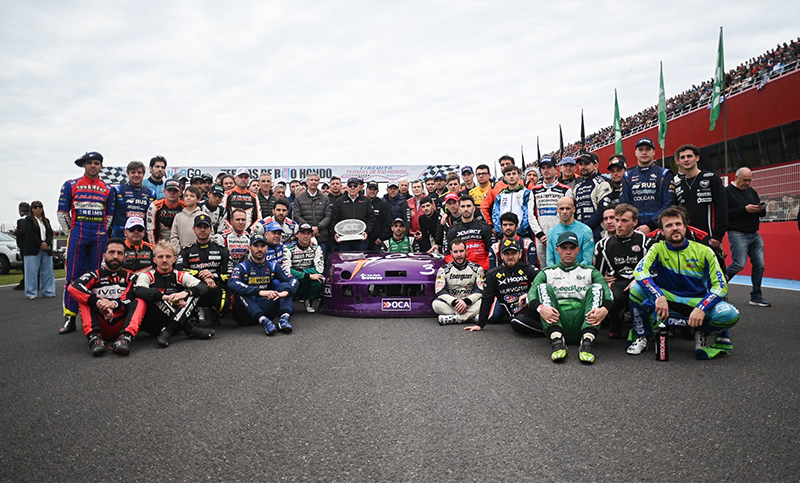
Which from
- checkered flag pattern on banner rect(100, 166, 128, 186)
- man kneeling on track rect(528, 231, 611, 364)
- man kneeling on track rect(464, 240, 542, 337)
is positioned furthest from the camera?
checkered flag pattern on banner rect(100, 166, 128, 186)

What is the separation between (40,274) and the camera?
1026 cm

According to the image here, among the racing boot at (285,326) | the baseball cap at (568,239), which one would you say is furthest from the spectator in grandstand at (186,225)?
the baseball cap at (568,239)

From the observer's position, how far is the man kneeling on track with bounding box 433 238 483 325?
6.30 metres

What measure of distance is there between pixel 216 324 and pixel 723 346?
534 centimetres

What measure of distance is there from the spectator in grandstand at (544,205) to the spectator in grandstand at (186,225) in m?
4.54

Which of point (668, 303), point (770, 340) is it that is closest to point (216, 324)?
point (668, 303)

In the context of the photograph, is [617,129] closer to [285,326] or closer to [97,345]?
[285,326]

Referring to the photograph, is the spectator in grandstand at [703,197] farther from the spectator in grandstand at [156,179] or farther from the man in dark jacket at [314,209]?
the spectator in grandstand at [156,179]

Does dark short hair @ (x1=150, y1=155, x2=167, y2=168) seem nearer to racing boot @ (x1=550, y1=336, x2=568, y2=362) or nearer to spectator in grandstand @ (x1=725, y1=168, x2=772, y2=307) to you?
racing boot @ (x1=550, y1=336, x2=568, y2=362)

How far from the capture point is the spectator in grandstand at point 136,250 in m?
5.62

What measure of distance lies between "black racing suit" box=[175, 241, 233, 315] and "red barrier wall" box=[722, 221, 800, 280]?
10.5 meters

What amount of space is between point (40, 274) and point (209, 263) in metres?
6.22

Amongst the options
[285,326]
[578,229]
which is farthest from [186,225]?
[578,229]

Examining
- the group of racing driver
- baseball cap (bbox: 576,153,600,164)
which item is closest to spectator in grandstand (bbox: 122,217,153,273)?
the group of racing driver
